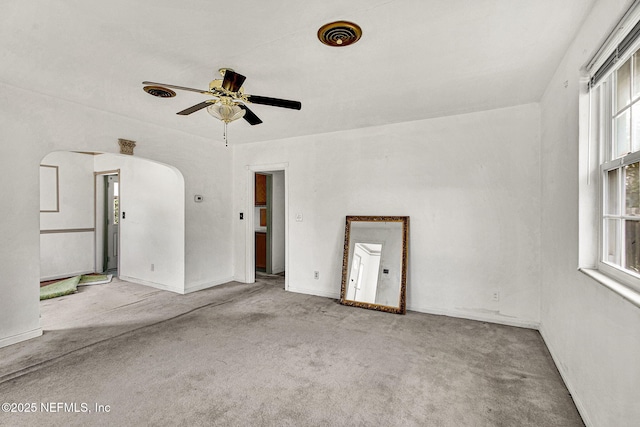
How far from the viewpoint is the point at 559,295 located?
2.46 metres

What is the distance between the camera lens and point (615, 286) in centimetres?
152

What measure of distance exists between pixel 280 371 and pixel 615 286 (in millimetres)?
2210

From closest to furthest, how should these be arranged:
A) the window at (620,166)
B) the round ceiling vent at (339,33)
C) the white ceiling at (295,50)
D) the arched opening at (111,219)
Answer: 1. the window at (620,166)
2. the white ceiling at (295,50)
3. the round ceiling vent at (339,33)
4. the arched opening at (111,219)

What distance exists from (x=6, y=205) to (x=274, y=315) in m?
2.86

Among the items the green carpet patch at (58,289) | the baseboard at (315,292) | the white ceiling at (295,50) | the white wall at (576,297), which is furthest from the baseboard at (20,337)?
the white wall at (576,297)

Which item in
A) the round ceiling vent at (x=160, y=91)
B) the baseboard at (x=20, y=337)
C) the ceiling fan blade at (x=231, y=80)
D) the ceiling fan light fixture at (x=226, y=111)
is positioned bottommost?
the baseboard at (x=20, y=337)

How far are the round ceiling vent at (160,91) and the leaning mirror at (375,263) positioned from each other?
2.61 m

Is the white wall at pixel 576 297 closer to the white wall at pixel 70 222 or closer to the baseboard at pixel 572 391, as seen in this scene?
the baseboard at pixel 572 391

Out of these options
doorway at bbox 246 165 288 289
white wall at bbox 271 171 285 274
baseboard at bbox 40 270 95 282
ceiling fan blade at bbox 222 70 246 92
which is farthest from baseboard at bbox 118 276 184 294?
ceiling fan blade at bbox 222 70 246 92

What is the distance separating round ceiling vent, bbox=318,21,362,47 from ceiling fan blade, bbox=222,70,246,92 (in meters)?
0.70

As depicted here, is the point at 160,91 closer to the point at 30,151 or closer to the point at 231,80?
the point at 231,80

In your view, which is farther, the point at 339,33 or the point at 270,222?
the point at 270,222

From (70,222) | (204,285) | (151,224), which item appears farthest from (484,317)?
(70,222)

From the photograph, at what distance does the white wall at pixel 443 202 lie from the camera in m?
3.33
